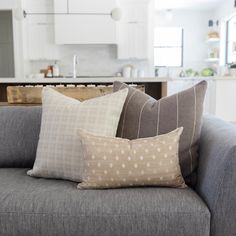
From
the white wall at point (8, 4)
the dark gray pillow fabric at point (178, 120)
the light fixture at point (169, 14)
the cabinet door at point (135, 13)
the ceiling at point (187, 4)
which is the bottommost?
the dark gray pillow fabric at point (178, 120)

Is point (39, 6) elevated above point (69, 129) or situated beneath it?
elevated above

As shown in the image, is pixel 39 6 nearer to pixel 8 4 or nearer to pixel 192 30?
pixel 8 4

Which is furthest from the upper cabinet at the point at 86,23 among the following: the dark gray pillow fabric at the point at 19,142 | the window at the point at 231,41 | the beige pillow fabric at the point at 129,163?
the beige pillow fabric at the point at 129,163

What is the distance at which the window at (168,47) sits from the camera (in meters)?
8.18

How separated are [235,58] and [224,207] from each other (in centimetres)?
569

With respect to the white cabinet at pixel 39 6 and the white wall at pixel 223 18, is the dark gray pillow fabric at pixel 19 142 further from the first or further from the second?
the white wall at pixel 223 18

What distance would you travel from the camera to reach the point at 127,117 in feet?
5.35

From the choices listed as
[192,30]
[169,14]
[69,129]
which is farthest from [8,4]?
[69,129]

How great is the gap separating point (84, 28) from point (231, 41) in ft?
9.74

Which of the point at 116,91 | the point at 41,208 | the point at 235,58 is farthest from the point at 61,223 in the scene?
the point at 235,58

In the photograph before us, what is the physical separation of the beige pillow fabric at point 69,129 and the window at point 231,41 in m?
5.47

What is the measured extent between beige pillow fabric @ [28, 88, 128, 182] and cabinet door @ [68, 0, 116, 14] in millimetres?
4432

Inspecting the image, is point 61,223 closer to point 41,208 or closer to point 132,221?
point 41,208

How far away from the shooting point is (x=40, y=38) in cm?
596
